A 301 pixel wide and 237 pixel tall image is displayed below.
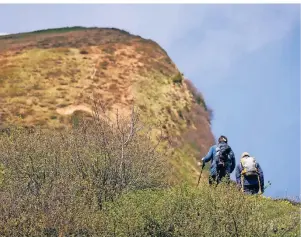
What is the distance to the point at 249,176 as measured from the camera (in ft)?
45.5

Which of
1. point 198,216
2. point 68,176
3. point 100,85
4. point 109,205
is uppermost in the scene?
point 100,85

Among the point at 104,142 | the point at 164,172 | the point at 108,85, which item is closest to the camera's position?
the point at 104,142

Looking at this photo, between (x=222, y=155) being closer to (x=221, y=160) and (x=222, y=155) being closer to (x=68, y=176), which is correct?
(x=221, y=160)

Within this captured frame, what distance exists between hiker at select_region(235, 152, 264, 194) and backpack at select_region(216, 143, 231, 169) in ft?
1.37

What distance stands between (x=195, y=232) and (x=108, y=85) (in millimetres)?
30622

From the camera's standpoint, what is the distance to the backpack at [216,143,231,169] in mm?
14336

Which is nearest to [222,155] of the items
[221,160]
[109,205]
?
[221,160]

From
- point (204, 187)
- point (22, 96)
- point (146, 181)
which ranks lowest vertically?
point (204, 187)

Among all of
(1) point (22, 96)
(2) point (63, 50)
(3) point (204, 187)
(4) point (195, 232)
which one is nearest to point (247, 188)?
(3) point (204, 187)

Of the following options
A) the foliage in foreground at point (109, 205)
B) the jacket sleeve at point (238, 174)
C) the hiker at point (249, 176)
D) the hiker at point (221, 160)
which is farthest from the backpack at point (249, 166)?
the foliage in foreground at point (109, 205)

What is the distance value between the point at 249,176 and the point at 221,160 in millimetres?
795

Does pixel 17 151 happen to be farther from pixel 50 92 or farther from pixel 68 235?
pixel 50 92

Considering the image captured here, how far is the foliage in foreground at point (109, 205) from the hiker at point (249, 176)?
0.76 meters

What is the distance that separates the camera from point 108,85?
4134cm
